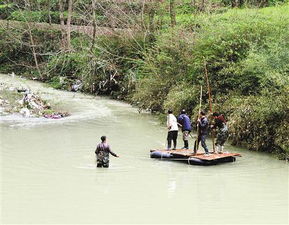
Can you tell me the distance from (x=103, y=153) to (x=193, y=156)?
294 cm

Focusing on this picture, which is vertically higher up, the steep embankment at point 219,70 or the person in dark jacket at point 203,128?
the steep embankment at point 219,70

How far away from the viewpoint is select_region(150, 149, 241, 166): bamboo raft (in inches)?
614

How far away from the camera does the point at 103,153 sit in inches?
582

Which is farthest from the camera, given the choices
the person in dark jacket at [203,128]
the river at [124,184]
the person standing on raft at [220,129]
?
the person standing on raft at [220,129]

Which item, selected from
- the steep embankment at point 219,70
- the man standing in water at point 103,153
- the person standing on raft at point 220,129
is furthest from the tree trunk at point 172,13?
the man standing in water at point 103,153

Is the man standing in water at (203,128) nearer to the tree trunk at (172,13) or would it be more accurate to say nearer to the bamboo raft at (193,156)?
the bamboo raft at (193,156)

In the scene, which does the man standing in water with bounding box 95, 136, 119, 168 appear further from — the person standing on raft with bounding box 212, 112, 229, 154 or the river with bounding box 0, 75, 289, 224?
the person standing on raft with bounding box 212, 112, 229, 154

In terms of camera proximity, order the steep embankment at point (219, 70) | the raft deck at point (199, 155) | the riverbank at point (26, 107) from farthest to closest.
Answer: the riverbank at point (26, 107)
the steep embankment at point (219, 70)
the raft deck at point (199, 155)

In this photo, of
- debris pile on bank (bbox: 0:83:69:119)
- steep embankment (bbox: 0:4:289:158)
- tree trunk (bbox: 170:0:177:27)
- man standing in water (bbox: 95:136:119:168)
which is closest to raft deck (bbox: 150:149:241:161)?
steep embankment (bbox: 0:4:289:158)

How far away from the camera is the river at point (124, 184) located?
10992mm

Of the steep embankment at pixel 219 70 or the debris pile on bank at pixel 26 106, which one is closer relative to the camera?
the steep embankment at pixel 219 70

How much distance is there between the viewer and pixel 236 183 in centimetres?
1376

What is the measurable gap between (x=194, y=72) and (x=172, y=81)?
2.90 metres

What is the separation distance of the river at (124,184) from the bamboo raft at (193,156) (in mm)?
212
